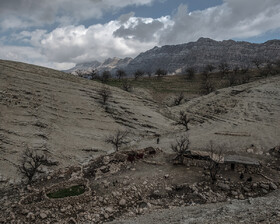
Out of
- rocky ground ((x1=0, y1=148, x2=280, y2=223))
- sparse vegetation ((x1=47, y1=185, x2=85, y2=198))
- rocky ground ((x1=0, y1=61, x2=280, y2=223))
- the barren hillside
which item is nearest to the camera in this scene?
rocky ground ((x1=0, y1=148, x2=280, y2=223))

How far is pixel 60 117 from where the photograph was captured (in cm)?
2872

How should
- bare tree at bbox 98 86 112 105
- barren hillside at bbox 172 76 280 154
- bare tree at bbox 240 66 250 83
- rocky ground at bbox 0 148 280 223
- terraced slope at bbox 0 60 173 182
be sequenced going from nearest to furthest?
rocky ground at bbox 0 148 280 223
terraced slope at bbox 0 60 173 182
barren hillside at bbox 172 76 280 154
bare tree at bbox 98 86 112 105
bare tree at bbox 240 66 250 83

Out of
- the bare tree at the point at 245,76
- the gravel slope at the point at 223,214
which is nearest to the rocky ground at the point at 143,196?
the gravel slope at the point at 223,214

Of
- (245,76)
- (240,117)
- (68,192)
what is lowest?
(68,192)

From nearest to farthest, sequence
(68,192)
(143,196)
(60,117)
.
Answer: (143,196) → (68,192) → (60,117)

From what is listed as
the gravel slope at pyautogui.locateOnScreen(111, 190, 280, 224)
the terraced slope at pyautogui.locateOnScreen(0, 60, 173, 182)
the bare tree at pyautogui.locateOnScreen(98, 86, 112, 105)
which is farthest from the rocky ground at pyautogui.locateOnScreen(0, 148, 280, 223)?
the bare tree at pyautogui.locateOnScreen(98, 86, 112, 105)

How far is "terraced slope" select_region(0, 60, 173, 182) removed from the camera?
22.4m

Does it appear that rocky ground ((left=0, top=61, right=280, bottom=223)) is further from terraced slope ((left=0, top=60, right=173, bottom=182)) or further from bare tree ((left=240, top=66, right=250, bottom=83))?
bare tree ((left=240, top=66, right=250, bottom=83))

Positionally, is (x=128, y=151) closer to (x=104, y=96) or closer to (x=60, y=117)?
(x=60, y=117)

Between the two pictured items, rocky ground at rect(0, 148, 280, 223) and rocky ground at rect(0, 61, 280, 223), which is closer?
rocky ground at rect(0, 148, 280, 223)

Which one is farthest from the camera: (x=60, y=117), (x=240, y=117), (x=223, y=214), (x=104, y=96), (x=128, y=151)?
(x=104, y=96)

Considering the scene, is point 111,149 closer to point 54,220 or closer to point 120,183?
point 120,183

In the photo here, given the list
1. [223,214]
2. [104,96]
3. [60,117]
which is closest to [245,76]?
[104,96]

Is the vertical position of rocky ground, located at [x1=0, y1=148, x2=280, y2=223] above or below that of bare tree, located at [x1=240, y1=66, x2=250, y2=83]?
below
